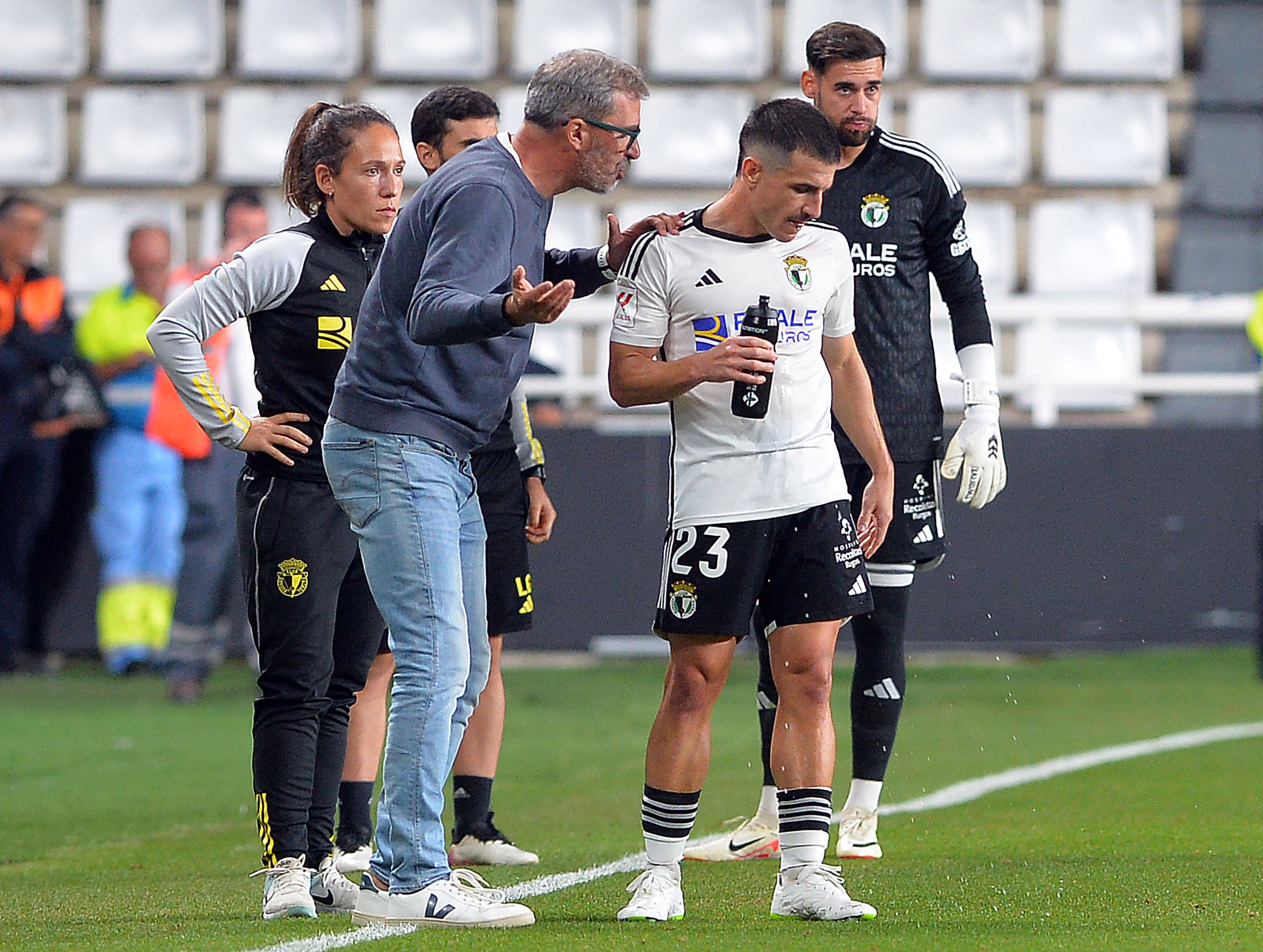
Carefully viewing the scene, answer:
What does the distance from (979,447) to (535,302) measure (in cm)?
193

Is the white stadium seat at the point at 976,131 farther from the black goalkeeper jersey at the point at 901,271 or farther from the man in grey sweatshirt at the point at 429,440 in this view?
the man in grey sweatshirt at the point at 429,440

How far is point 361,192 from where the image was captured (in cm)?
440

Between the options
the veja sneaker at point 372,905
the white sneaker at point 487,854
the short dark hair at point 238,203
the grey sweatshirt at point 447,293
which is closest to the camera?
the grey sweatshirt at point 447,293

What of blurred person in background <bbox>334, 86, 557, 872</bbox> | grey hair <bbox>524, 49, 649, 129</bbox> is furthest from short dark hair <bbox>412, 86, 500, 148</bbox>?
grey hair <bbox>524, 49, 649, 129</bbox>

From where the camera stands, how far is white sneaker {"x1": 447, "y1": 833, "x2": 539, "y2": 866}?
17.0 ft

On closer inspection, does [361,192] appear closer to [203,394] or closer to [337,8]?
[203,394]

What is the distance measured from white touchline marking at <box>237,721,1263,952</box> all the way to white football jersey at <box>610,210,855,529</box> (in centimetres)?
94

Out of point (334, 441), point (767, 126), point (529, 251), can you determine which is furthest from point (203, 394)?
point (767, 126)

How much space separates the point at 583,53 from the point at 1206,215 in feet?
34.9

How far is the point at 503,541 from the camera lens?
17.6ft

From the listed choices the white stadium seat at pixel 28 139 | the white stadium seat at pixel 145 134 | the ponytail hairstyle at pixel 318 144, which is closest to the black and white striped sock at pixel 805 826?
the ponytail hairstyle at pixel 318 144

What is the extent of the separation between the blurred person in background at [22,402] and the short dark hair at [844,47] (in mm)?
6245

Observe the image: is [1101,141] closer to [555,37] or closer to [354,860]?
[555,37]

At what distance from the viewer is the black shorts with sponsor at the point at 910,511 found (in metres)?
5.30
